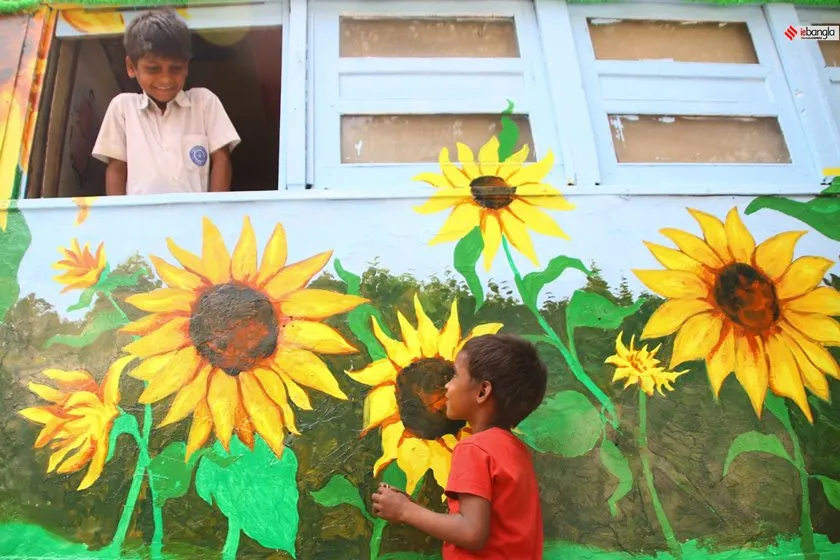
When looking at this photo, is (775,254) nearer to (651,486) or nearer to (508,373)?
(651,486)

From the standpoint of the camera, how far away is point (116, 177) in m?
2.71

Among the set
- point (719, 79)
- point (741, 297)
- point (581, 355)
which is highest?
point (719, 79)

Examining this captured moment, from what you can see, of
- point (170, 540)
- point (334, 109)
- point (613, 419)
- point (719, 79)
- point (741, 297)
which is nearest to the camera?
point (170, 540)

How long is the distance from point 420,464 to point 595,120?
1614 mm

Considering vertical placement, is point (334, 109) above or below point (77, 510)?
above

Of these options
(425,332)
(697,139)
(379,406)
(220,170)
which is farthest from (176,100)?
(697,139)

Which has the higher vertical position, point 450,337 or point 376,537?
point 450,337

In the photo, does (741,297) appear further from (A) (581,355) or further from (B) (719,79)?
(B) (719,79)

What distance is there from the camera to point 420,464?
2.06 m

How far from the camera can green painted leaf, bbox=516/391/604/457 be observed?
6.92ft

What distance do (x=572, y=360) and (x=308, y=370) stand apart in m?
0.91

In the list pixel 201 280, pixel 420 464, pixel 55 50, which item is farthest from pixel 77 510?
pixel 55 50

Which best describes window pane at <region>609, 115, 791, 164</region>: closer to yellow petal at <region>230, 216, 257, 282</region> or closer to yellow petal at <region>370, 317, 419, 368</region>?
yellow petal at <region>370, 317, 419, 368</region>

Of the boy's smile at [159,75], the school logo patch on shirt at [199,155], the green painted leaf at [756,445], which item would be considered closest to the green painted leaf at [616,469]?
the green painted leaf at [756,445]
